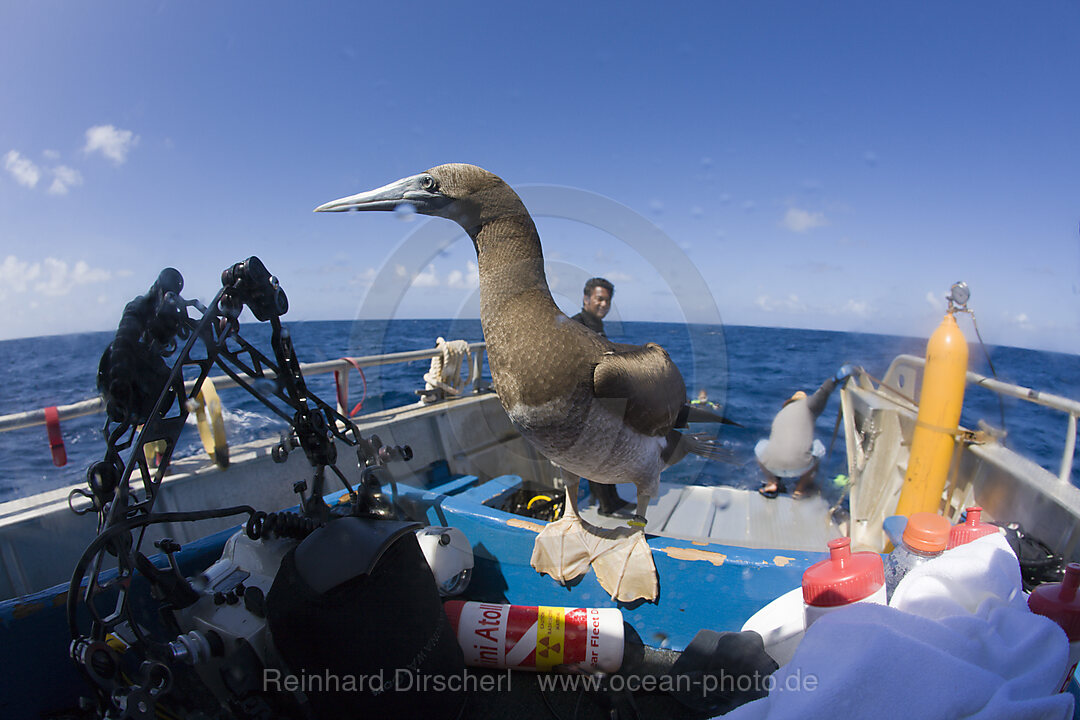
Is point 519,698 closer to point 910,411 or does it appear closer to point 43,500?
point 43,500

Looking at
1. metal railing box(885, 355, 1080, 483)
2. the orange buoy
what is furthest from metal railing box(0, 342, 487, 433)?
metal railing box(885, 355, 1080, 483)

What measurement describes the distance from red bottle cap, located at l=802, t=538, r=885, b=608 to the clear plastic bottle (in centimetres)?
11

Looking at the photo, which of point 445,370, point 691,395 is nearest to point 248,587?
point 445,370

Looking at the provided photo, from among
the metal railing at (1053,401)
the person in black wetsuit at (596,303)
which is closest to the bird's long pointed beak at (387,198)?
the person in black wetsuit at (596,303)

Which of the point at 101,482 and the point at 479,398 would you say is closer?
the point at 101,482

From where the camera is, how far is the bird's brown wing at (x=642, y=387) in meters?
2.18

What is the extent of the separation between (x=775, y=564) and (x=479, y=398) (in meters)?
3.71

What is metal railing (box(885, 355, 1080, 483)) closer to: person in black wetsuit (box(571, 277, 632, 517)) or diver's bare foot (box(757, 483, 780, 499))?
diver's bare foot (box(757, 483, 780, 499))

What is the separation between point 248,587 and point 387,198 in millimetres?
1602

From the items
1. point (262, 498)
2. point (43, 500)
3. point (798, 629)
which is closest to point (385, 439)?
point (262, 498)

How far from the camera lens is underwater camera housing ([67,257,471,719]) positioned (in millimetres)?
1285

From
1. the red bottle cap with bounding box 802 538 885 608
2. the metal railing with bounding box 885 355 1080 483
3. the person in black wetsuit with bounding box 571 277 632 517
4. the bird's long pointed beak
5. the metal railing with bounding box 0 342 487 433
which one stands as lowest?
the red bottle cap with bounding box 802 538 885 608

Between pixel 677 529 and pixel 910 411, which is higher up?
pixel 910 411

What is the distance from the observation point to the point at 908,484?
3.04 meters
